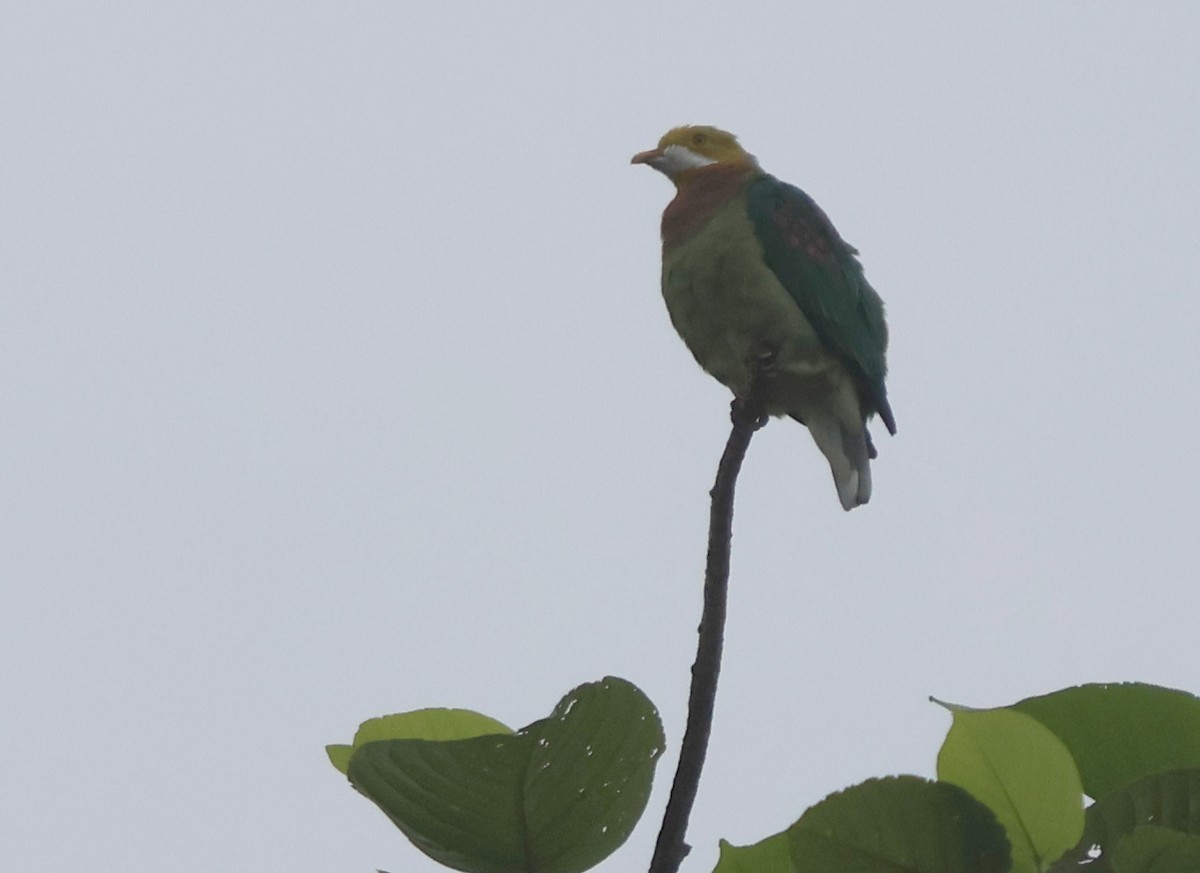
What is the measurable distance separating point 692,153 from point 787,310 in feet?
4.25

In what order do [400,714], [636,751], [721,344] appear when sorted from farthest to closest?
[721,344] → [400,714] → [636,751]

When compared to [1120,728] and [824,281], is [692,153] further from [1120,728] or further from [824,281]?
[1120,728]

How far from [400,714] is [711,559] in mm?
352

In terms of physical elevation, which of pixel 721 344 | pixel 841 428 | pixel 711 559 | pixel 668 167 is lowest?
pixel 711 559

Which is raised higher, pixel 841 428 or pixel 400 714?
pixel 841 428

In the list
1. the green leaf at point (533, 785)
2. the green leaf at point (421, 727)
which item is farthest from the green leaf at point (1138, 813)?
the green leaf at point (421, 727)

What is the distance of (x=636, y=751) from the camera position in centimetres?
117

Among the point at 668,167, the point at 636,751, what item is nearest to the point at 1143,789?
the point at 636,751

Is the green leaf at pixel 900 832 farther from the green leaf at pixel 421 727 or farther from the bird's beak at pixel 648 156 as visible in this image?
the bird's beak at pixel 648 156

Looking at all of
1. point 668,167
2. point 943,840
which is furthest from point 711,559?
point 668,167

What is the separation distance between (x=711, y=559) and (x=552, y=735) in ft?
1.30

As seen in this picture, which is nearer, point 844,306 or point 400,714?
point 400,714

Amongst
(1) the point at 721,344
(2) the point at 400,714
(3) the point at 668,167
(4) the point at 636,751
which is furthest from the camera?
(3) the point at 668,167

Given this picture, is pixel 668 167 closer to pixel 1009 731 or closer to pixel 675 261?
pixel 675 261
